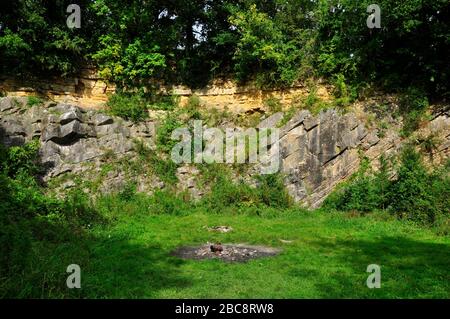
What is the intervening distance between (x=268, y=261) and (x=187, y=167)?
30.0 ft

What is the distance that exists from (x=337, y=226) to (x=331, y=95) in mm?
7202

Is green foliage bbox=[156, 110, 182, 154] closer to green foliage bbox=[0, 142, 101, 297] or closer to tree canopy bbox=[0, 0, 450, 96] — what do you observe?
tree canopy bbox=[0, 0, 450, 96]

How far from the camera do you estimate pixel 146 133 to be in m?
18.2

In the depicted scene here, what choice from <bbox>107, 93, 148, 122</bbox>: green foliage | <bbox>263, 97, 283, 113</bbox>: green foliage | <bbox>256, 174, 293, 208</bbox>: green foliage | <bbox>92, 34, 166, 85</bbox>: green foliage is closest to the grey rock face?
<bbox>107, 93, 148, 122</bbox>: green foliage

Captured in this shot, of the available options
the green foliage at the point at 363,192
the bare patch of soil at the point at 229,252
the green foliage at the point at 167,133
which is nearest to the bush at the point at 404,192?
the green foliage at the point at 363,192

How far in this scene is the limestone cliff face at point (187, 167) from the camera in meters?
16.0

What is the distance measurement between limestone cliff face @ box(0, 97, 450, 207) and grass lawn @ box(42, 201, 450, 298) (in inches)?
114

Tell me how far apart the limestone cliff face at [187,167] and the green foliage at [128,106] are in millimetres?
485

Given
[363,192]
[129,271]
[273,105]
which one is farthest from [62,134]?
[363,192]

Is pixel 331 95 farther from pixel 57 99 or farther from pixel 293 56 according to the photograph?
pixel 57 99

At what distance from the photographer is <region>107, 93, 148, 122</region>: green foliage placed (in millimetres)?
18078

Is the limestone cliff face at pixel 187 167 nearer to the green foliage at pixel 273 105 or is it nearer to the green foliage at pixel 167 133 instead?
the green foliage at pixel 167 133

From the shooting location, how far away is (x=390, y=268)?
28.4 feet
